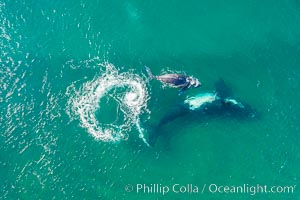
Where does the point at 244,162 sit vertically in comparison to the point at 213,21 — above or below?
below

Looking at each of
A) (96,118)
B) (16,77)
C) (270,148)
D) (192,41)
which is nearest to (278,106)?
(270,148)

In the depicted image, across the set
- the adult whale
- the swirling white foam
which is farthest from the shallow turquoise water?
the adult whale

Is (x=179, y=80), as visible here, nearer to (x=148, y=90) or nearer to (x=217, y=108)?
(x=148, y=90)

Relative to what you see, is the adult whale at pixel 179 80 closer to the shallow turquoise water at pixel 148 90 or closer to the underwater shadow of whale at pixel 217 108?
the shallow turquoise water at pixel 148 90

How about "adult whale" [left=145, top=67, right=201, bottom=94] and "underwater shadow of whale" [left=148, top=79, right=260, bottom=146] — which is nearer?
"adult whale" [left=145, top=67, right=201, bottom=94]

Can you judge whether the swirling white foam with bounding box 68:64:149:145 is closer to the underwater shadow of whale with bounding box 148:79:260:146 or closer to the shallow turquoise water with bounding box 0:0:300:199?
the shallow turquoise water with bounding box 0:0:300:199

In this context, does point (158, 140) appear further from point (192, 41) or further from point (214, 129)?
point (192, 41)

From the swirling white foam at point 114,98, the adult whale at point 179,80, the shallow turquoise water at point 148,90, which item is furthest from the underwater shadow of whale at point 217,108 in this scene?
the swirling white foam at point 114,98
